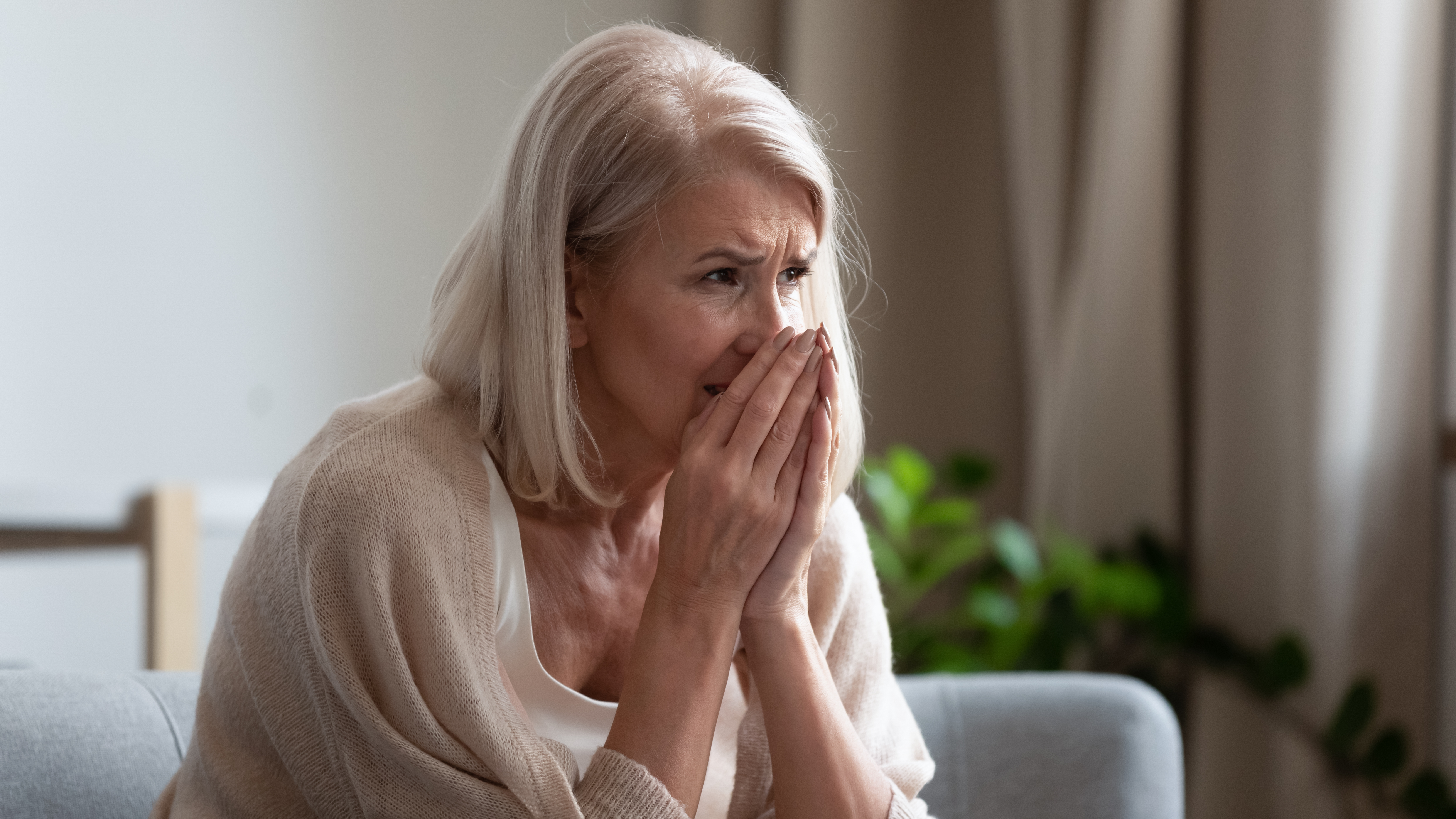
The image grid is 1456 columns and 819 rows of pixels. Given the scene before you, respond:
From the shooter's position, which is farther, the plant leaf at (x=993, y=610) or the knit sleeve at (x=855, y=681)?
the plant leaf at (x=993, y=610)

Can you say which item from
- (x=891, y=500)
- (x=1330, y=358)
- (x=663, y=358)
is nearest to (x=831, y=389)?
(x=663, y=358)

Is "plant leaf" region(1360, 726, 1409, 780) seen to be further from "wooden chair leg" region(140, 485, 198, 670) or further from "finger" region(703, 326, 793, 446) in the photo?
"wooden chair leg" region(140, 485, 198, 670)

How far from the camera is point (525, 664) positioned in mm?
1112

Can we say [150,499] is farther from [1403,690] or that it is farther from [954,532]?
[1403,690]

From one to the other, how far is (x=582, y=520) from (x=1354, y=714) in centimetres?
140

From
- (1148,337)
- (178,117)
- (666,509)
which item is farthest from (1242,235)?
(178,117)

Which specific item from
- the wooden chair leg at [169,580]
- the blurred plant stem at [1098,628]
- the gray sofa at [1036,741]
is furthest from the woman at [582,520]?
the blurred plant stem at [1098,628]

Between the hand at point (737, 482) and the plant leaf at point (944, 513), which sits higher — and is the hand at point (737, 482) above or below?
above

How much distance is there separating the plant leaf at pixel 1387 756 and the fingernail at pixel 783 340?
1.42 metres

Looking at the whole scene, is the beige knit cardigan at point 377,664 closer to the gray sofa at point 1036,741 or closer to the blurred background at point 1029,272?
the gray sofa at point 1036,741

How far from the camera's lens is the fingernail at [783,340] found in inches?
43.5

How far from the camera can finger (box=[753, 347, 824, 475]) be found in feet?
3.61

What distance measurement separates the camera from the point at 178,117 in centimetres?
224

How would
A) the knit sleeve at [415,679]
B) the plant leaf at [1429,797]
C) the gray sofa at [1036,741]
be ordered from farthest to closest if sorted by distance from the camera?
the plant leaf at [1429,797] < the gray sofa at [1036,741] < the knit sleeve at [415,679]
